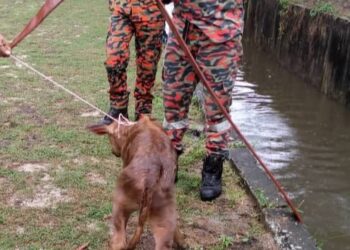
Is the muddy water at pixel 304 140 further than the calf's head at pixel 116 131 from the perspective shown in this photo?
Yes

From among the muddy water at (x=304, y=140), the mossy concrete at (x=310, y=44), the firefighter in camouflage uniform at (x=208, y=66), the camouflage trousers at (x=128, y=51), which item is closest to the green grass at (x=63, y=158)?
the firefighter in camouflage uniform at (x=208, y=66)

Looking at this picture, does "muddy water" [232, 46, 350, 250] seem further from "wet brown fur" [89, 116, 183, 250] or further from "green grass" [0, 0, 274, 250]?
"wet brown fur" [89, 116, 183, 250]

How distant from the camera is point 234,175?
15.7 ft

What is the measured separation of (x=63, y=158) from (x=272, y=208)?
1.89 meters

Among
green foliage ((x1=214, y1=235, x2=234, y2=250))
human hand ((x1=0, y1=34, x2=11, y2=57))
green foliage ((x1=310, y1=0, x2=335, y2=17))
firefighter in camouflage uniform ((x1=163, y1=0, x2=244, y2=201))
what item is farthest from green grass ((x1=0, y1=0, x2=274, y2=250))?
green foliage ((x1=310, y1=0, x2=335, y2=17))

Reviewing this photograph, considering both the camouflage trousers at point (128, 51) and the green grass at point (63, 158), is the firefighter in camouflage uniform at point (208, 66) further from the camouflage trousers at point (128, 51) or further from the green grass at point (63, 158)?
the camouflage trousers at point (128, 51)

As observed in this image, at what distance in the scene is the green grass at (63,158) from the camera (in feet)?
12.4

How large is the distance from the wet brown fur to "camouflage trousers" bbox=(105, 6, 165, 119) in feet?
5.90

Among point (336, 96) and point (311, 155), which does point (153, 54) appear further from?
point (336, 96)

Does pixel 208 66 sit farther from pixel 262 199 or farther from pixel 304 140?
pixel 304 140

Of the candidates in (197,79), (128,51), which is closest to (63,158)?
(128,51)

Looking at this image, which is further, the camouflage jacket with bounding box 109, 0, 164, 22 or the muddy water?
the camouflage jacket with bounding box 109, 0, 164, 22

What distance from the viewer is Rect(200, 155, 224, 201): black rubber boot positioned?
4.30 metres

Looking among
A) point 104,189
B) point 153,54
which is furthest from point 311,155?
point 104,189
